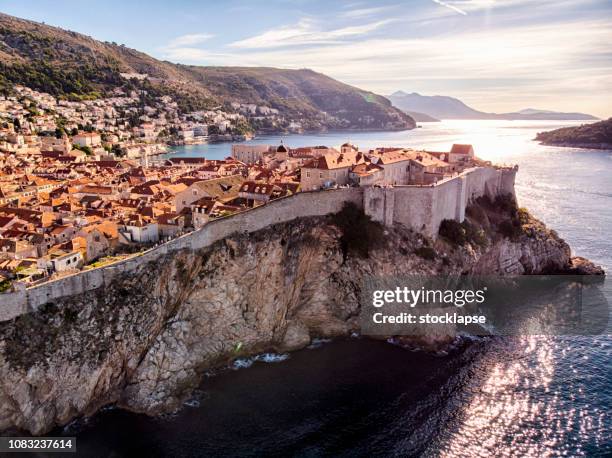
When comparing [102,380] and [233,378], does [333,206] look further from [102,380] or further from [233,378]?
[102,380]

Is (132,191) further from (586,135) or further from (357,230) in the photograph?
(586,135)

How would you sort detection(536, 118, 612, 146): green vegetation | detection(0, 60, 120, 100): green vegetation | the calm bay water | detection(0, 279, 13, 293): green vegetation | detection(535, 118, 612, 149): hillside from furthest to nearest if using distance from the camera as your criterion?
1. detection(536, 118, 612, 146): green vegetation
2. detection(535, 118, 612, 149): hillside
3. detection(0, 60, 120, 100): green vegetation
4. the calm bay water
5. detection(0, 279, 13, 293): green vegetation

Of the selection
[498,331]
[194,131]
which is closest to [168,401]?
[498,331]

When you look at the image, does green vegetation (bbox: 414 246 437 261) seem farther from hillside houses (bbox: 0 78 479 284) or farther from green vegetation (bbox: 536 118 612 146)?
green vegetation (bbox: 536 118 612 146)

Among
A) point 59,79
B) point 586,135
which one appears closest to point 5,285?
point 59,79

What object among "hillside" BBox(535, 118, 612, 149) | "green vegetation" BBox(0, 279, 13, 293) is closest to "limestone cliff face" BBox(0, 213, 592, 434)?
"green vegetation" BBox(0, 279, 13, 293)

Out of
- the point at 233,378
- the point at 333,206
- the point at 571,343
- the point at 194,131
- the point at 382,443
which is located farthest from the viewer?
the point at 194,131

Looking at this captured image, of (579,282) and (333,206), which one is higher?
(333,206)
